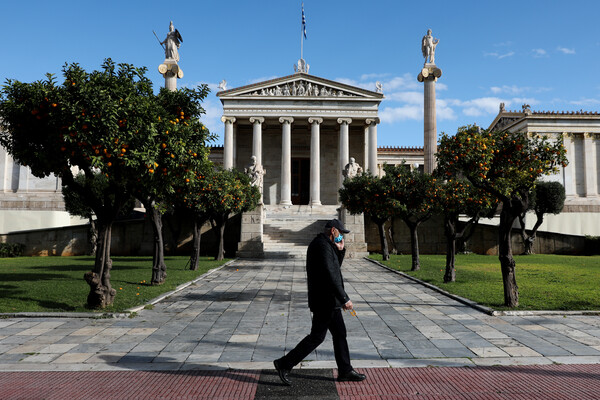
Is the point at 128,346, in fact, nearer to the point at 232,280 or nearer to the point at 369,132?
the point at 232,280

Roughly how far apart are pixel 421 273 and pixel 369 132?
2896 cm

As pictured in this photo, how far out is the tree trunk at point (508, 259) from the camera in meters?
9.73

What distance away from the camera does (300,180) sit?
156 ft

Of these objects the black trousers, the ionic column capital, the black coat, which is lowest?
the black trousers

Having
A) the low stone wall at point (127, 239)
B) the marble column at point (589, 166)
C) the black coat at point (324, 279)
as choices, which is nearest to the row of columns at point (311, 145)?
the low stone wall at point (127, 239)

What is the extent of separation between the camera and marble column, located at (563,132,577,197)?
45281mm

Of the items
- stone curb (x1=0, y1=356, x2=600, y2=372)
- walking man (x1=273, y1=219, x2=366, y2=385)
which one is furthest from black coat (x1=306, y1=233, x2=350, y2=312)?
stone curb (x1=0, y1=356, x2=600, y2=372)

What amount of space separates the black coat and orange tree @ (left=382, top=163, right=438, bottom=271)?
14.1 meters

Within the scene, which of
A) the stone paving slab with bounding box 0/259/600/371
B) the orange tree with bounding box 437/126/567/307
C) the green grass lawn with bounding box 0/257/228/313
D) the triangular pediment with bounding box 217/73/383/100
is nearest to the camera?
the stone paving slab with bounding box 0/259/600/371

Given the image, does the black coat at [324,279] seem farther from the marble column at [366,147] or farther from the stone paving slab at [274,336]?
the marble column at [366,147]

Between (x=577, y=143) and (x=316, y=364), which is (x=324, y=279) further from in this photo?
(x=577, y=143)

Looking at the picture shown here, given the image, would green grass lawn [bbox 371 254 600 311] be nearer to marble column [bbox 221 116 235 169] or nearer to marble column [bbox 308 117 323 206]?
marble column [bbox 308 117 323 206]

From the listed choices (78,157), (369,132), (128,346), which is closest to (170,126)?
(78,157)

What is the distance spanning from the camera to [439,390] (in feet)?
15.9
